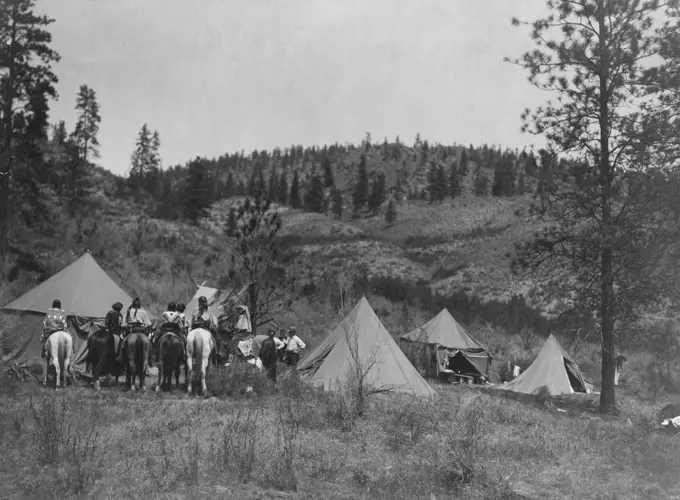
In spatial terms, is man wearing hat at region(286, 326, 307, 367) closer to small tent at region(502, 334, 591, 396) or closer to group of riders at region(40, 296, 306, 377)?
group of riders at region(40, 296, 306, 377)

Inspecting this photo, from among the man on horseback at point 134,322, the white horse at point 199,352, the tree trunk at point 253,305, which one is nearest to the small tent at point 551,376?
the tree trunk at point 253,305

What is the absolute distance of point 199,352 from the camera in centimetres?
1209

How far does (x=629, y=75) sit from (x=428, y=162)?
155805mm

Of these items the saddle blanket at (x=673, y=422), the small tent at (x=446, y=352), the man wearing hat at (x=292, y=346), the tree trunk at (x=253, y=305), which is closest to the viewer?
the saddle blanket at (x=673, y=422)

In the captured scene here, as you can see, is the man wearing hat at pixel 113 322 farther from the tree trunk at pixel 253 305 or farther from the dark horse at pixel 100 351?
the tree trunk at pixel 253 305

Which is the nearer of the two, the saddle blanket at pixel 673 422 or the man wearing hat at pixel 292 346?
the saddle blanket at pixel 673 422

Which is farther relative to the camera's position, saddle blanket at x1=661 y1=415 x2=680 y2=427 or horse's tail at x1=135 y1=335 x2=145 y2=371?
horse's tail at x1=135 y1=335 x2=145 y2=371

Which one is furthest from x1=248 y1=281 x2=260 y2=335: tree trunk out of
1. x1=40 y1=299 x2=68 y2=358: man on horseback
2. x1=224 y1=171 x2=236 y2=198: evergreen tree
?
x1=224 y1=171 x2=236 y2=198: evergreen tree

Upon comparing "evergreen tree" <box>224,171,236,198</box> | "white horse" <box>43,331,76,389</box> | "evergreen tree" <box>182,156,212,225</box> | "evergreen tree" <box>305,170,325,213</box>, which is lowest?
"white horse" <box>43,331,76,389</box>

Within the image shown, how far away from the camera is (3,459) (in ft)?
21.8

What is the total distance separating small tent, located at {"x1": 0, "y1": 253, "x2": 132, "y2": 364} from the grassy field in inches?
194

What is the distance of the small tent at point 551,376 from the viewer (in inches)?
824

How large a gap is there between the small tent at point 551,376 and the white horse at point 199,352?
12204 mm

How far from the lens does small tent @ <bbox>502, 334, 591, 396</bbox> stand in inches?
824
